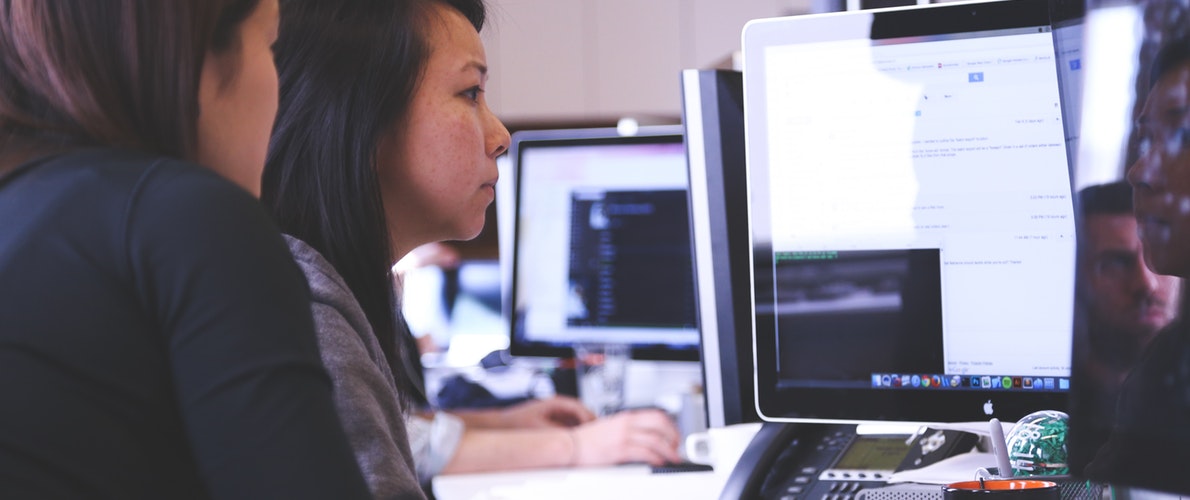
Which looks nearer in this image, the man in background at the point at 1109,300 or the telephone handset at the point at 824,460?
the man in background at the point at 1109,300

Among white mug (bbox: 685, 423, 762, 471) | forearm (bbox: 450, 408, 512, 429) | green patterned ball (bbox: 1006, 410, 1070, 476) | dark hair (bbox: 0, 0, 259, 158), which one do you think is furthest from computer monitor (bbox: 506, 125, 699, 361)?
dark hair (bbox: 0, 0, 259, 158)

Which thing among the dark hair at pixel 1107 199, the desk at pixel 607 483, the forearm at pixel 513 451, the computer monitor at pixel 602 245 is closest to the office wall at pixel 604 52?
the computer monitor at pixel 602 245

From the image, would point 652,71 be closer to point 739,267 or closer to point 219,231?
point 739,267

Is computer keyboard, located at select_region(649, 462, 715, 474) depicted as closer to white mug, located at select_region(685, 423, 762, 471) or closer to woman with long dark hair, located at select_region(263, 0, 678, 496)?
white mug, located at select_region(685, 423, 762, 471)

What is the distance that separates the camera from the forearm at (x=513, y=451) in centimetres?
188

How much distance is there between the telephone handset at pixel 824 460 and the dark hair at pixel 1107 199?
0.41m

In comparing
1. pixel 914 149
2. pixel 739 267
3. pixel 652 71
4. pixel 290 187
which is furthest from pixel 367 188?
pixel 652 71

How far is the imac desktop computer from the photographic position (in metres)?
0.97

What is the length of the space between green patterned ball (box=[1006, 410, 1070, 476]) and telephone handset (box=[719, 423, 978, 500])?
13 cm

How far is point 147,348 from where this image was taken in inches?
21.2

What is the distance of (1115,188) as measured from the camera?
2.18ft

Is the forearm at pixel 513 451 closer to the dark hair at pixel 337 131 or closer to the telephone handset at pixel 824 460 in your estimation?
the telephone handset at pixel 824 460

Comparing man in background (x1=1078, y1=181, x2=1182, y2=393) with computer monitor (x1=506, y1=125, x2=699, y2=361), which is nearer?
man in background (x1=1078, y1=181, x2=1182, y2=393)

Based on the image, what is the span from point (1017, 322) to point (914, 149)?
0.55 feet
